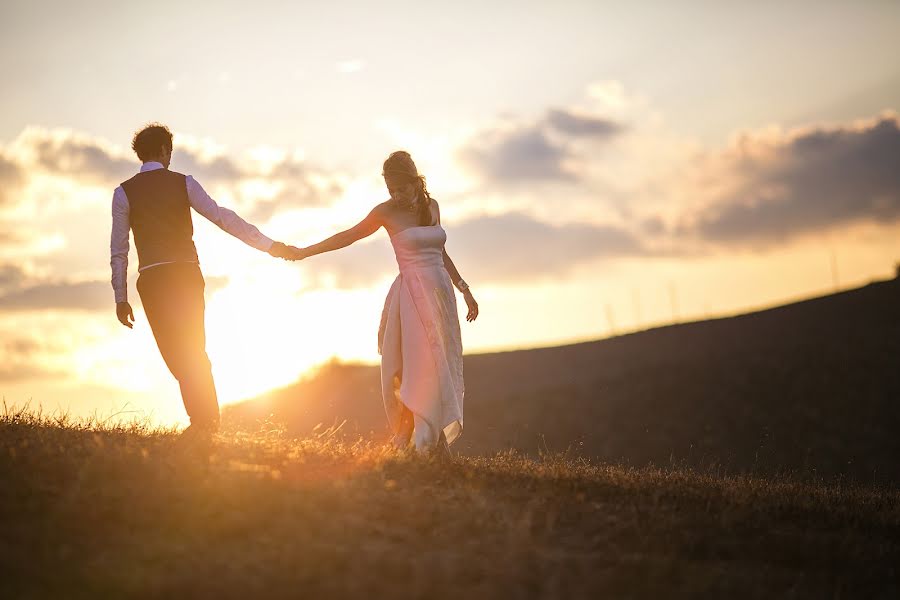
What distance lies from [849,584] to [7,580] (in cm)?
573

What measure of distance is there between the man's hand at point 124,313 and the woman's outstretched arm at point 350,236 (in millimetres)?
2672

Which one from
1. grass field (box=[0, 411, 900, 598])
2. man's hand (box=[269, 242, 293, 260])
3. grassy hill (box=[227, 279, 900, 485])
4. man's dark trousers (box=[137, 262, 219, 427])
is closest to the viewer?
grass field (box=[0, 411, 900, 598])

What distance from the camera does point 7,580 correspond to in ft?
19.9

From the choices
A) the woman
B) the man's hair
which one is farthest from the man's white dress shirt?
the woman

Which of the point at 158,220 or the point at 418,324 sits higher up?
the point at 158,220

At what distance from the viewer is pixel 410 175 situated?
35.6 feet

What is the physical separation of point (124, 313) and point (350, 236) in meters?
2.79

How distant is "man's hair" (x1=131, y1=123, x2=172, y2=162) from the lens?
32.6 ft

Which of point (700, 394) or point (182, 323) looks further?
point (700, 394)

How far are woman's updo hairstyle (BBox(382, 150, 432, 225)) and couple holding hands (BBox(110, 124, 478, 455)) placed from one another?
0.04 ft

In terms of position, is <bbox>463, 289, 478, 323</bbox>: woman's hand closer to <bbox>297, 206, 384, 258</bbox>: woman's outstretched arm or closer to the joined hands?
<bbox>297, 206, 384, 258</bbox>: woman's outstretched arm

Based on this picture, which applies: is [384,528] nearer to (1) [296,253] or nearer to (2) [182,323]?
(2) [182,323]

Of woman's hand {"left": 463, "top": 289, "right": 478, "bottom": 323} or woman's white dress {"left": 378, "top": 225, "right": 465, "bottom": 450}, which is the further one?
woman's hand {"left": 463, "top": 289, "right": 478, "bottom": 323}

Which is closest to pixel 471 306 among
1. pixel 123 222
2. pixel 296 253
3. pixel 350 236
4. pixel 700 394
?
pixel 350 236
